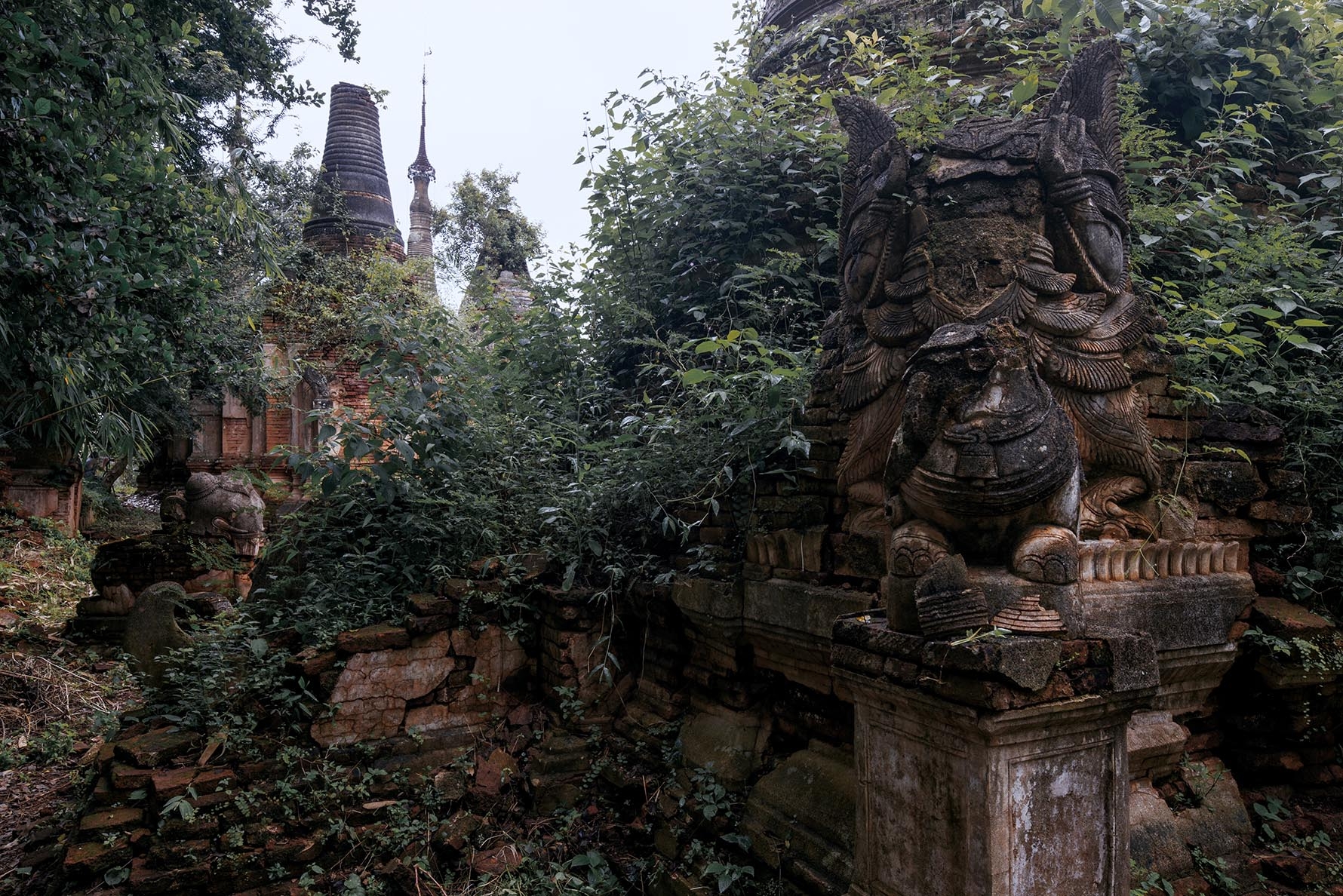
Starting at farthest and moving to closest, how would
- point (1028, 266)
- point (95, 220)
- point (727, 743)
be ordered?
point (95, 220), point (727, 743), point (1028, 266)

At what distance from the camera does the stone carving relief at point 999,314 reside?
2186mm

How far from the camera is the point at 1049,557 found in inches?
83.8

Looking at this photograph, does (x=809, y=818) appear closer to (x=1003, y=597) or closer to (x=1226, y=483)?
(x=1003, y=597)

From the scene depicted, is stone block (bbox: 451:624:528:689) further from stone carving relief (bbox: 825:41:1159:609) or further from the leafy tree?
the leafy tree

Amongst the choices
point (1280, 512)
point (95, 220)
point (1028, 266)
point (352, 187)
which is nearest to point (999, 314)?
point (1028, 266)

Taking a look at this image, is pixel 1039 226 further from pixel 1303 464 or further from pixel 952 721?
pixel 952 721

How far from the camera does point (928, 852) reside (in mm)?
1974

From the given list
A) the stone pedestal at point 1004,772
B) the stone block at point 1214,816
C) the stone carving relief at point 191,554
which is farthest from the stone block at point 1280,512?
the stone carving relief at point 191,554

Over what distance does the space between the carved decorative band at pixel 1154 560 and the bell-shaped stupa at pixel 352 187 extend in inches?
517

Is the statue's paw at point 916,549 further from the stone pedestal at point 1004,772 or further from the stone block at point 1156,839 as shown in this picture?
the stone block at point 1156,839

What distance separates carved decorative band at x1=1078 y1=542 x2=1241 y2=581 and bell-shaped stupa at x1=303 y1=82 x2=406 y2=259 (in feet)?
43.1

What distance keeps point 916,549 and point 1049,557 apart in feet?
1.21

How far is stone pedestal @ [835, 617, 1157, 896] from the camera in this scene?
5.91 feet

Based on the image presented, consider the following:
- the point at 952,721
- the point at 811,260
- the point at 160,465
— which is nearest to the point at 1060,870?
the point at 952,721
